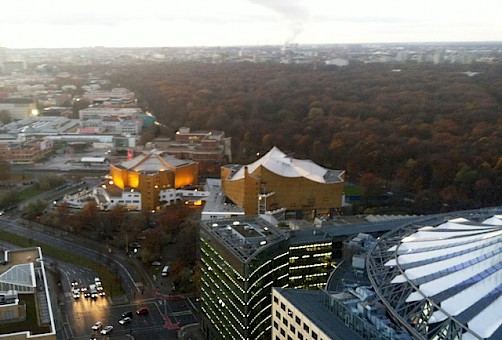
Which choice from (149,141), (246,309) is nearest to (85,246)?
(246,309)

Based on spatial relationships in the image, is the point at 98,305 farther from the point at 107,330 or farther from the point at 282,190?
the point at 282,190

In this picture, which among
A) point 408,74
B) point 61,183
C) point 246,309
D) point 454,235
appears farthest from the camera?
point 408,74

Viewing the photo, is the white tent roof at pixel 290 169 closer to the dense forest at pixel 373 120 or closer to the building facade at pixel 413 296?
the dense forest at pixel 373 120

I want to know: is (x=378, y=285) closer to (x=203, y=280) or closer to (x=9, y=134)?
(x=203, y=280)

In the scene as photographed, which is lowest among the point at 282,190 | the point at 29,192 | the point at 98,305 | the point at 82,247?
the point at 29,192

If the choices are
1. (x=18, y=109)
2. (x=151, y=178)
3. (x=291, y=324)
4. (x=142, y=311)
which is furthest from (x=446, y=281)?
(x=18, y=109)

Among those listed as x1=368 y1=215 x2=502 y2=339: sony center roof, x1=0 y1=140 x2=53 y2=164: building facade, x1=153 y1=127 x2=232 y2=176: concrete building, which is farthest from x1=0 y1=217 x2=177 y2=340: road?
x1=0 y1=140 x2=53 y2=164: building facade

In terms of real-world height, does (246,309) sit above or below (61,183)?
above
